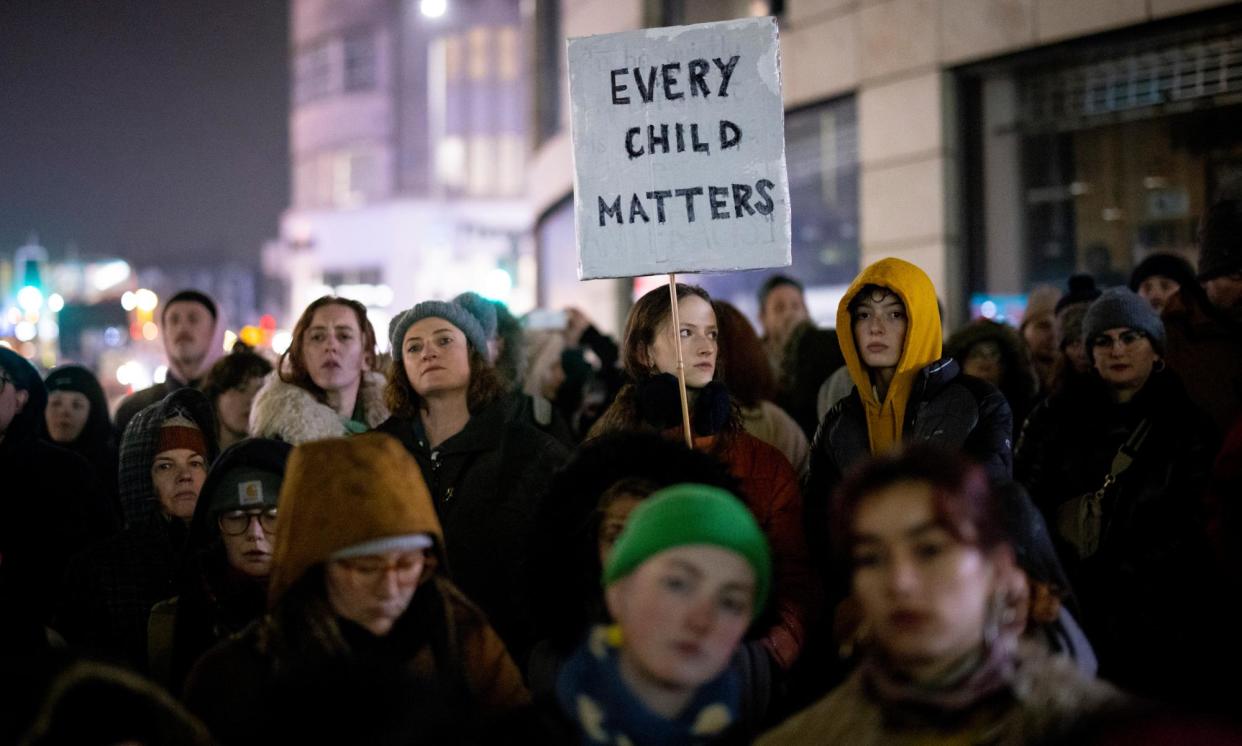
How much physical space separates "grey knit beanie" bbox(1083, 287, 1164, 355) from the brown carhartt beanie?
318cm

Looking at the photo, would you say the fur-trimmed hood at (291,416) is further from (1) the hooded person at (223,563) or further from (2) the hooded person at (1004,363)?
(2) the hooded person at (1004,363)

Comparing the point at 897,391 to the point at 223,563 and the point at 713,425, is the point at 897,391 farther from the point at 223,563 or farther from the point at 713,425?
the point at 223,563

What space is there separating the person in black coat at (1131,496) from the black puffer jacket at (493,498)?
6.76ft

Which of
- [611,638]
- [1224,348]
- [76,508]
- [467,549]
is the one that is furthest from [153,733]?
[1224,348]

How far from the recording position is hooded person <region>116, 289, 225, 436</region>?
7.61m

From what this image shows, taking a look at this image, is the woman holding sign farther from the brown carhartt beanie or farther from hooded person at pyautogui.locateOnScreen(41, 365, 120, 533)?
hooded person at pyautogui.locateOnScreen(41, 365, 120, 533)

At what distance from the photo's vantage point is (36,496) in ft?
18.2

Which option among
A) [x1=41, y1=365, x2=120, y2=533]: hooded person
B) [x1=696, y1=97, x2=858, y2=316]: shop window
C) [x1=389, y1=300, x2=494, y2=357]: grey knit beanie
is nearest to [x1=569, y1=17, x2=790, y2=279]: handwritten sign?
[x1=389, y1=300, x2=494, y2=357]: grey knit beanie

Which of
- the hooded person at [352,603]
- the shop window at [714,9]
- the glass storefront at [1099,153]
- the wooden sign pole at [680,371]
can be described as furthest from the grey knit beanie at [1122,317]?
the shop window at [714,9]

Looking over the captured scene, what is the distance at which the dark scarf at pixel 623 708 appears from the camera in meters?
2.81

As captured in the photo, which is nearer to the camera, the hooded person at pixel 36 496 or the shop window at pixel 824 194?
the hooded person at pixel 36 496

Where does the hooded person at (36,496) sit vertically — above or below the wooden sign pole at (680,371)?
below

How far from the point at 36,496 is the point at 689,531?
156 inches

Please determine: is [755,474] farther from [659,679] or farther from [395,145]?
[395,145]
